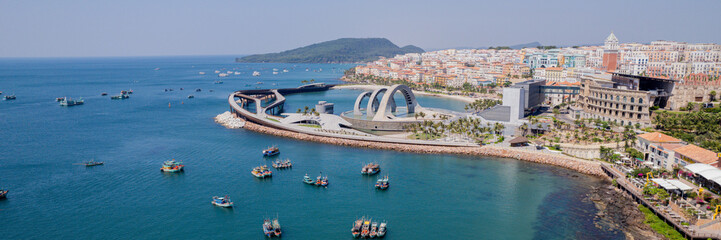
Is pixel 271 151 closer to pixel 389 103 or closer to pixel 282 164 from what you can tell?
pixel 282 164

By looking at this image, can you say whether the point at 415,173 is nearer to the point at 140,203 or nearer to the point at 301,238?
the point at 301,238

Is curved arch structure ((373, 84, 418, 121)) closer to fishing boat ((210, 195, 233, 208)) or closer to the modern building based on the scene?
the modern building

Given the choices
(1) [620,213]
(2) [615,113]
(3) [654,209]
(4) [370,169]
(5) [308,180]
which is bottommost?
(1) [620,213]

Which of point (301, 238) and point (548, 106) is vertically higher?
point (548, 106)

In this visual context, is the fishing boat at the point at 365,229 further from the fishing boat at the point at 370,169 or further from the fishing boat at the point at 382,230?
the fishing boat at the point at 370,169

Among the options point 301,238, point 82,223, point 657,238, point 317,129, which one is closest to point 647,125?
point 657,238

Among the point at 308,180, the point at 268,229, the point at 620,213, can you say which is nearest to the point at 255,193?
the point at 308,180

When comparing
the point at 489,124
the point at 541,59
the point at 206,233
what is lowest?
the point at 206,233

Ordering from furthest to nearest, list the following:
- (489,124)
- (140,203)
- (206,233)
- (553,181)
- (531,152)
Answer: (489,124)
(531,152)
(553,181)
(140,203)
(206,233)
